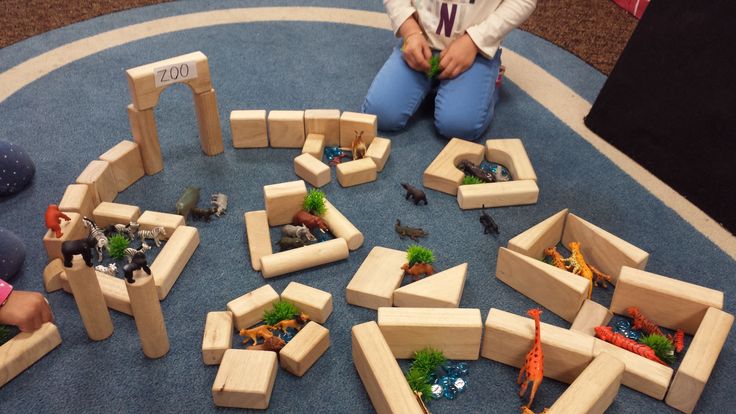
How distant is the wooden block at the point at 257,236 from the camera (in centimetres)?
132

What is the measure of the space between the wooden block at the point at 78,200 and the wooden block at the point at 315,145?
1.68 feet

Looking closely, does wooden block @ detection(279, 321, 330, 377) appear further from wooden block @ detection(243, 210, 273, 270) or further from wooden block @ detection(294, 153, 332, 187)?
wooden block @ detection(294, 153, 332, 187)

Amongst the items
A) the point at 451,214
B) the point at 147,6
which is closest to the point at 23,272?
the point at 451,214

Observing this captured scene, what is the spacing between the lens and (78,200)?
52.3 inches

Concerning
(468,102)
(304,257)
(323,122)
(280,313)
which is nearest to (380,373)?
(280,313)

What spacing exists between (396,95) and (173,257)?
0.78 metres

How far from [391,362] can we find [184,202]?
0.65 meters

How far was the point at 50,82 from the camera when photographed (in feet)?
6.32

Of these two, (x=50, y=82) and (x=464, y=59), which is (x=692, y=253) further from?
(x=50, y=82)

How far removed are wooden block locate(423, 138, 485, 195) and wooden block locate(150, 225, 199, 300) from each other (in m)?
0.57

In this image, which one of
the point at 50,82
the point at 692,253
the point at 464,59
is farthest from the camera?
the point at 50,82

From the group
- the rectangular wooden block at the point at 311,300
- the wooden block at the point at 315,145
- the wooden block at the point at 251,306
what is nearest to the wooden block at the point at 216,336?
the wooden block at the point at 251,306

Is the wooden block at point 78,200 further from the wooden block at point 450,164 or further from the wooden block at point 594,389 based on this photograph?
the wooden block at point 594,389

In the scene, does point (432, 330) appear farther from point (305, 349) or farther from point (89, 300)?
point (89, 300)
